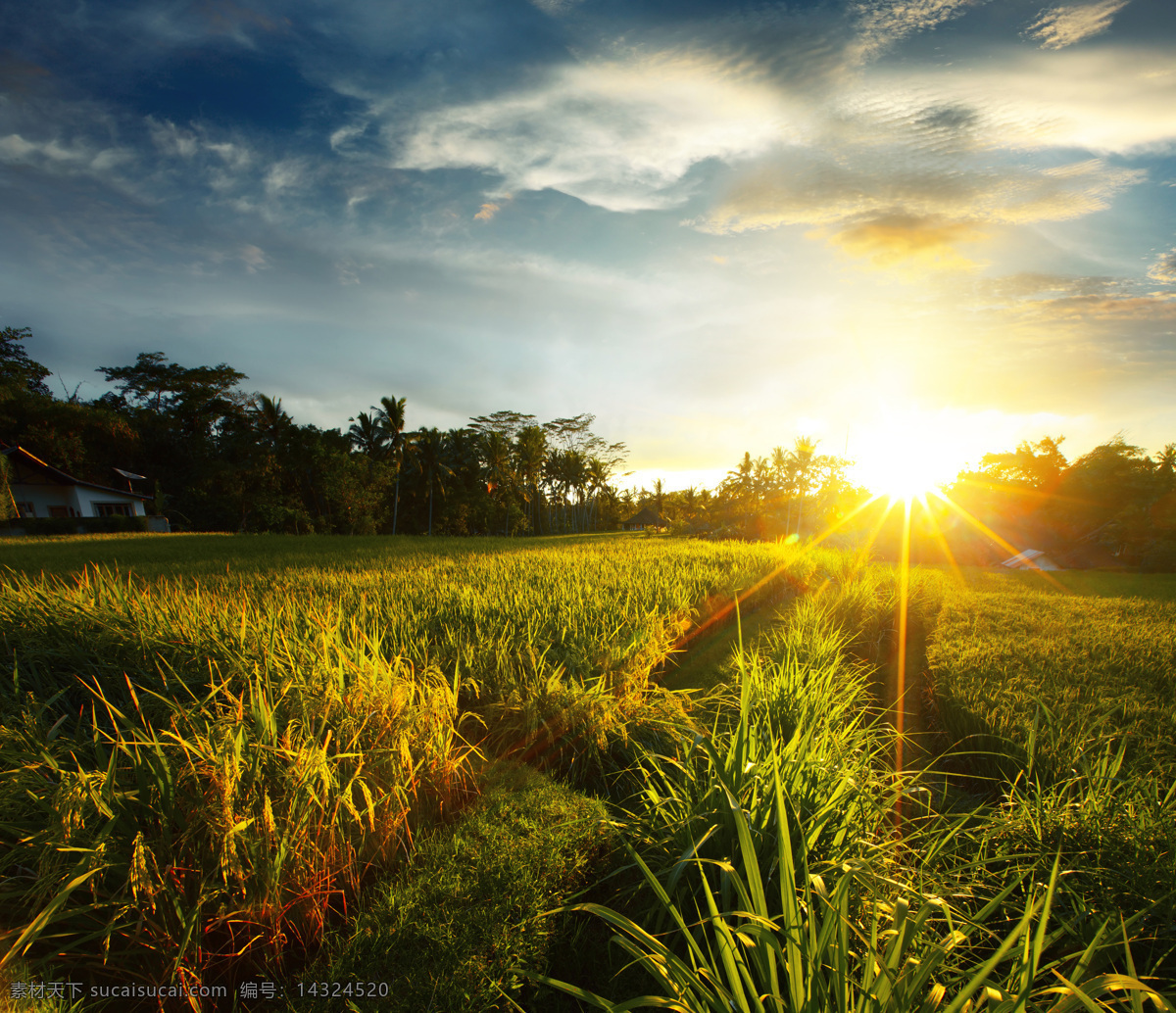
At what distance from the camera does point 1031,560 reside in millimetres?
15977

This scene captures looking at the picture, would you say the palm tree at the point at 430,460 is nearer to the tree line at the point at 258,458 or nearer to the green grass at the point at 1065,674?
the tree line at the point at 258,458

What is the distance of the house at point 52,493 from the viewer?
2366 centimetres

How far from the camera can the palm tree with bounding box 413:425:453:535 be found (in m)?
33.3

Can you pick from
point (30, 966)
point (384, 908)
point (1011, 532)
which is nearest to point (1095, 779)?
point (384, 908)

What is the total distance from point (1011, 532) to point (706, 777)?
21.5m

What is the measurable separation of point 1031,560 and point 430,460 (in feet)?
103

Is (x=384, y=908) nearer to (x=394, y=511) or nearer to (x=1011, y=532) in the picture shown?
(x=1011, y=532)

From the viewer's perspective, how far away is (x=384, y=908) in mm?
1731

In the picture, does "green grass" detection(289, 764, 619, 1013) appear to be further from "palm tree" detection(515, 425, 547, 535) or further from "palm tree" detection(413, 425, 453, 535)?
"palm tree" detection(515, 425, 547, 535)

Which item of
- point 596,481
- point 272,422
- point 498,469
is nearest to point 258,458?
point 272,422

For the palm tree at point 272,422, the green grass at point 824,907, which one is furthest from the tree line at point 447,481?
the green grass at point 824,907

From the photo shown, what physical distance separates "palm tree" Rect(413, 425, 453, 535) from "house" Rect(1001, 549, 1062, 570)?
3016 cm

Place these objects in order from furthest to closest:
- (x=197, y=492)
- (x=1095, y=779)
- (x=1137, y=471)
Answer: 1. (x=197, y=492)
2. (x=1137, y=471)
3. (x=1095, y=779)

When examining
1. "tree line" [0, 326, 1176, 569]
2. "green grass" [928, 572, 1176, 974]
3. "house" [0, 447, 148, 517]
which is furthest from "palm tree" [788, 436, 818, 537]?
"house" [0, 447, 148, 517]
